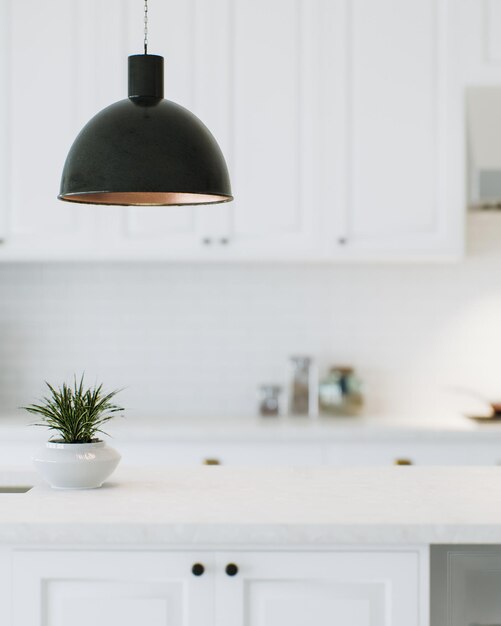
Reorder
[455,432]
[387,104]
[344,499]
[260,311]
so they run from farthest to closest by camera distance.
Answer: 1. [260,311]
2. [387,104]
3. [455,432]
4. [344,499]

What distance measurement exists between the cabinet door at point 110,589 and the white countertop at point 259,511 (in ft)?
0.22

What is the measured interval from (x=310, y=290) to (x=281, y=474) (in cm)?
195

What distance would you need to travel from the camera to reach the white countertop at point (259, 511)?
1723 mm

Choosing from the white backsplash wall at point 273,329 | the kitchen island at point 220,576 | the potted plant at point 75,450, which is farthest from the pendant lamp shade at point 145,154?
the white backsplash wall at point 273,329

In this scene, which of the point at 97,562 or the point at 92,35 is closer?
the point at 97,562

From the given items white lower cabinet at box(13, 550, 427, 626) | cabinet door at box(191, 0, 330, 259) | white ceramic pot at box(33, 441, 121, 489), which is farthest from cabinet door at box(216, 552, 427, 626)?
cabinet door at box(191, 0, 330, 259)

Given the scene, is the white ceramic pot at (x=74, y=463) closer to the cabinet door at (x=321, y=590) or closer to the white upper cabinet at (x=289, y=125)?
the cabinet door at (x=321, y=590)

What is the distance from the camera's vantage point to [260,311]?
4.15 metres

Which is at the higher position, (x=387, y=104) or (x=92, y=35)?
(x=92, y=35)

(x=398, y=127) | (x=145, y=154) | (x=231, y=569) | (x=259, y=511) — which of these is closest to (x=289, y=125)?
(x=398, y=127)

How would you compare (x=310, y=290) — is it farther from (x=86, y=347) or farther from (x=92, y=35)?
(x=92, y=35)

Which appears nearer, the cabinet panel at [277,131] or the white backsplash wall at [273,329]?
the cabinet panel at [277,131]

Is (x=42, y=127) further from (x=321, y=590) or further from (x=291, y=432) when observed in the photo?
(x=321, y=590)

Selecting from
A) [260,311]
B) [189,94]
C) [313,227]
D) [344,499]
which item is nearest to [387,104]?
[313,227]
